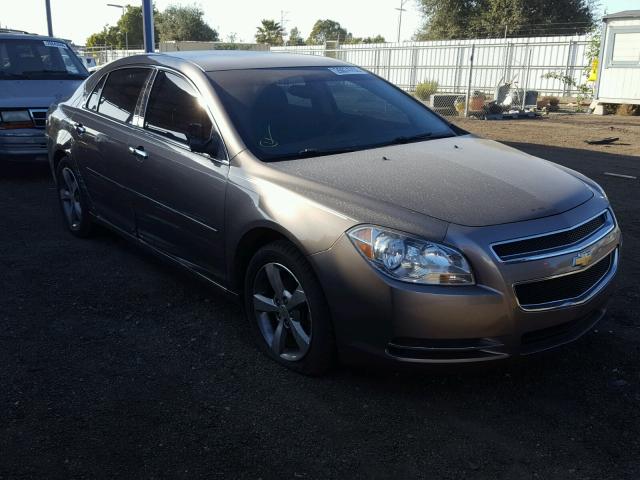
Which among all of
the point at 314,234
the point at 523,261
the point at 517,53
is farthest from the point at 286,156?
the point at 517,53

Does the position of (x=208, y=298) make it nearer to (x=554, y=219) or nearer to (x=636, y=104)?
(x=554, y=219)

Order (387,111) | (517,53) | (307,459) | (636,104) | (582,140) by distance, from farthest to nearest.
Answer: (517,53) → (636,104) → (582,140) → (387,111) → (307,459)

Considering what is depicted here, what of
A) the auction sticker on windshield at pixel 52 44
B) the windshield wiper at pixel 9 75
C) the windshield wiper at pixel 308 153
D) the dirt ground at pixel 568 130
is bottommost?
the dirt ground at pixel 568 130

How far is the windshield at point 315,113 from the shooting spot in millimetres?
3910

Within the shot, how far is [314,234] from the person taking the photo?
317cm

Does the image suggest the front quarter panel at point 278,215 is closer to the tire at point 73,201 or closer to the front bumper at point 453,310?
the front bumper at point 453,310

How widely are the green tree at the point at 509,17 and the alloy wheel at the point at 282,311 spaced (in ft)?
140

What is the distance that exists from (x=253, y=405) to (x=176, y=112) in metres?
2.08

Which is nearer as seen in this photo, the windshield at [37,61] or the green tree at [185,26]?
the windshield at [37,61]

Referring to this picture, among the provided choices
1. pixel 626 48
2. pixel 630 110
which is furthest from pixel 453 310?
pixel 630 110

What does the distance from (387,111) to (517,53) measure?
20732 mm

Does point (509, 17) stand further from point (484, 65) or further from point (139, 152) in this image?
point (139, 152)

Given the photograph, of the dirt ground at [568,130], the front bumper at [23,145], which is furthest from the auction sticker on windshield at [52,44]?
the dirt ground at [568,130]

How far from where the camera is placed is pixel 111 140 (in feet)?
16.2
